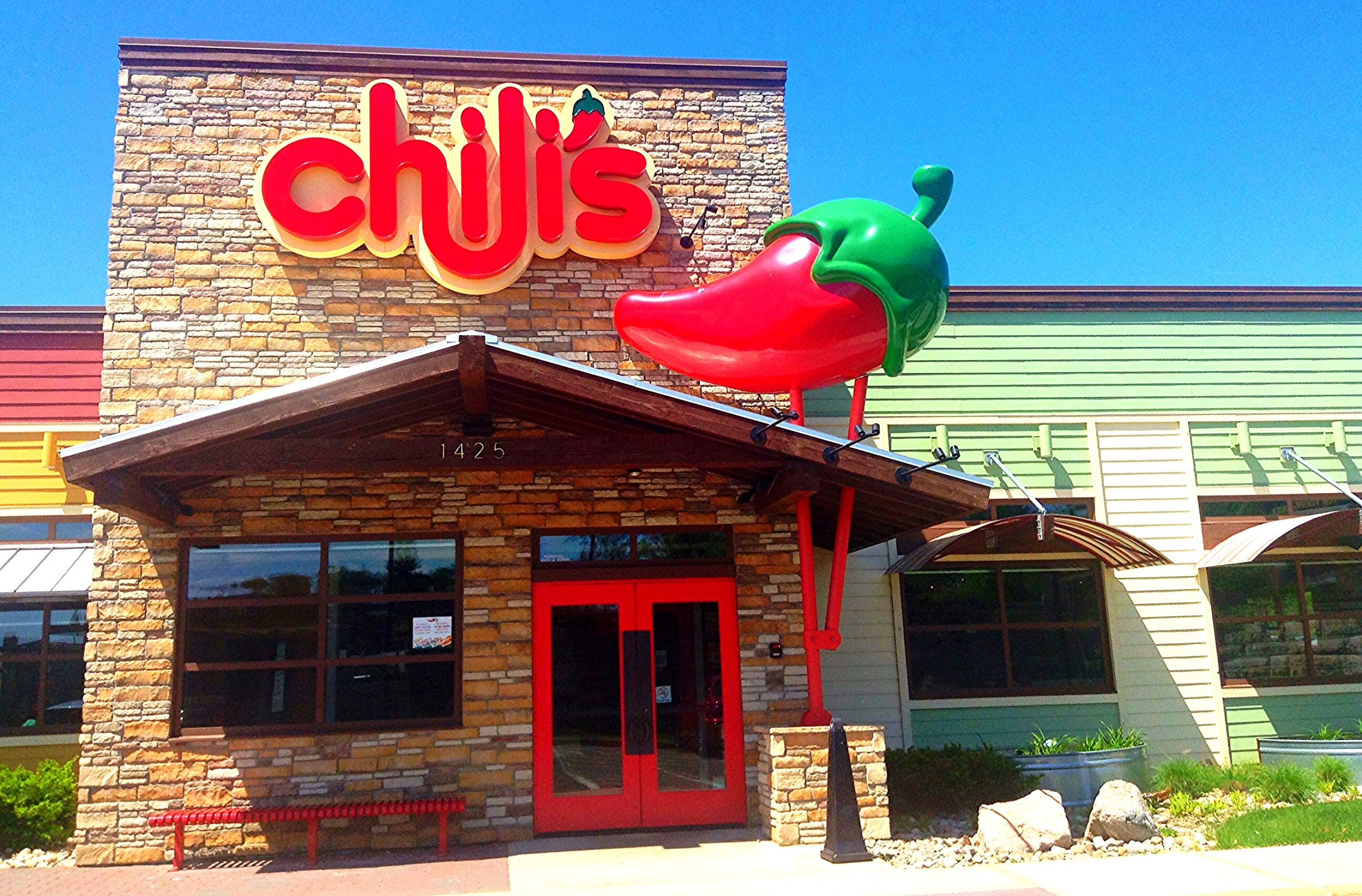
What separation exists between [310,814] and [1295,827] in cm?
843

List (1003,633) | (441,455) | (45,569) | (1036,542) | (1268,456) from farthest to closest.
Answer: (1268,456) < (1003,633) < (45,569) < (1036,542) < (441,455)

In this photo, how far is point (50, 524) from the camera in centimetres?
1270

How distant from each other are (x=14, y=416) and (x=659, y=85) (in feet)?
27.5

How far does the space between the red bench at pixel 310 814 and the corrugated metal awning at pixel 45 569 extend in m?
2.94

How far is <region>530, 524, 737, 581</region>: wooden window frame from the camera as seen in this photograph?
10.7m

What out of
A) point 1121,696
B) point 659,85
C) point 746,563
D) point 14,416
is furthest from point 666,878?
point 14,416

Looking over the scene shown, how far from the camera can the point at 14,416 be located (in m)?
12.9

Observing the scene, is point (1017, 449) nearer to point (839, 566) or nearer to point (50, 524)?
point (839, 566)

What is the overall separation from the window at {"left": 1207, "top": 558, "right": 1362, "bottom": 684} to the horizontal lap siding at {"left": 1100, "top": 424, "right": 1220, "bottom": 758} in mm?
363

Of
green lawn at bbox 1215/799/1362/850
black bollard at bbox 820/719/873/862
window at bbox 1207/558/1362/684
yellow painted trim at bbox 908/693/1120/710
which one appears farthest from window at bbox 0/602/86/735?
window at bbox 1207/558/1362/684

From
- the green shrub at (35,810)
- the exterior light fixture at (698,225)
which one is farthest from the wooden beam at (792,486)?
the green shrub at (35,810)

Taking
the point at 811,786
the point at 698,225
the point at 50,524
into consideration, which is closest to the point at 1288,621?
the point at 811,786

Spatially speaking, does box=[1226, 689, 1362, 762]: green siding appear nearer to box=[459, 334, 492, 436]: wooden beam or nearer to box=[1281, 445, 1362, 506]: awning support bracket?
box=[1281, 445, 1362, 506]: awning support bracket

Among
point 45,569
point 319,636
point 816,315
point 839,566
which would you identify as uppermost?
point 816,315
